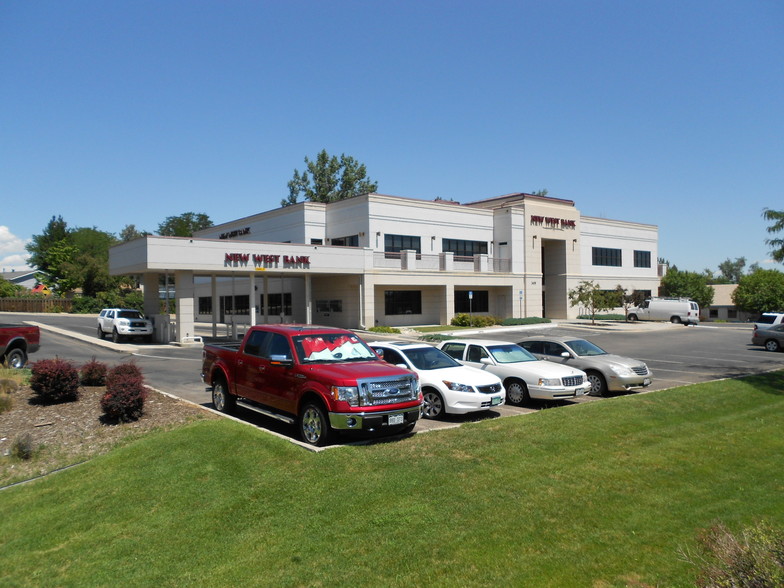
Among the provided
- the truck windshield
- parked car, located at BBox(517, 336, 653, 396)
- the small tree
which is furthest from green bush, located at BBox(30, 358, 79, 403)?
the small tree

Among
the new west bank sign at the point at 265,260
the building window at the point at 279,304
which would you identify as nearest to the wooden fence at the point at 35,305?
the building window at the point at 279,304

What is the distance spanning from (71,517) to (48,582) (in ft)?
5.45

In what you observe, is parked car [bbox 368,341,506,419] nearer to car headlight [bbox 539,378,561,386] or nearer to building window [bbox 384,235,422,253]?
car headlight [bbox 539,378,561,386]

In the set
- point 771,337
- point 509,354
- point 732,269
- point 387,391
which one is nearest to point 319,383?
point 387,391

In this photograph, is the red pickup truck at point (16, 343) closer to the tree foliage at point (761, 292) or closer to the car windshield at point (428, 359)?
the car windshield at point (428, 359)

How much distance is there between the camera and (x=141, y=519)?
7.15 meters

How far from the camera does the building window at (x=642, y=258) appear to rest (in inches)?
2324

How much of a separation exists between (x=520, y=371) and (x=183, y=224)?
10885 cm

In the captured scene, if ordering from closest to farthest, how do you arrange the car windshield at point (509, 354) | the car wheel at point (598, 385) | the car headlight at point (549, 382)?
the car headlight at point (549, 382), the car windshield at point (509, 354), the car wheel at point (598, 385)

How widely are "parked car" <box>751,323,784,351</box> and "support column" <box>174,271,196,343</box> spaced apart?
1130 inches

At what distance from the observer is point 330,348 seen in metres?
10.5

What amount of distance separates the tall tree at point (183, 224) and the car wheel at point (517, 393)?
102 m

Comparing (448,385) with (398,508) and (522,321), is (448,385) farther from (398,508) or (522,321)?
(522,321)

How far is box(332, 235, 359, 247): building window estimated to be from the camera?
40.6 meters
